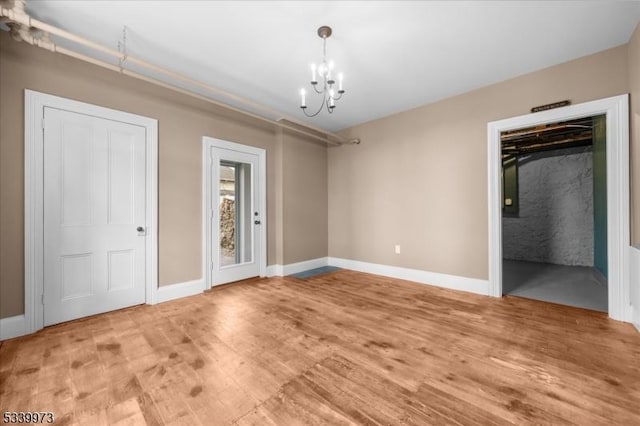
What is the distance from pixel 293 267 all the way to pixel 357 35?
3711 mm

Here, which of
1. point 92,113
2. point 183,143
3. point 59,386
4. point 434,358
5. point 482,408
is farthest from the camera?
point 183,143

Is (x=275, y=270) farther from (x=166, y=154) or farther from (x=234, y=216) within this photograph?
(x=166, y=154)

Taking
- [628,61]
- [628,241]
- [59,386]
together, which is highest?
[628,61]

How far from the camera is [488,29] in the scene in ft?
8.00

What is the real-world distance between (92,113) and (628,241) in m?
5.74

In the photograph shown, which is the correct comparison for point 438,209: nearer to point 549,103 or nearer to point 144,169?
point 549,103

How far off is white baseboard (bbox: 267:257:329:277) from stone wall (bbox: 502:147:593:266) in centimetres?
470

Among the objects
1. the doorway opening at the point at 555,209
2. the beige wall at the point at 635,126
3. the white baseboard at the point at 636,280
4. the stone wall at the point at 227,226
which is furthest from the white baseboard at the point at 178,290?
the beige wall at the point at 635,126

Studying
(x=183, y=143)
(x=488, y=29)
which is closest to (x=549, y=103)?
(x=488, y=29)

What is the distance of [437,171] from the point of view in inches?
159

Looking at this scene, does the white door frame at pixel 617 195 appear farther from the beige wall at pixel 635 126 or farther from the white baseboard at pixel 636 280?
the white baseboard at pixel 636 280

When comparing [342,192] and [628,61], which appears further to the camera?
[342,192]

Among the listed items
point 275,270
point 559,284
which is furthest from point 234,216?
point 559,284

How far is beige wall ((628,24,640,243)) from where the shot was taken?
8.04 feet
